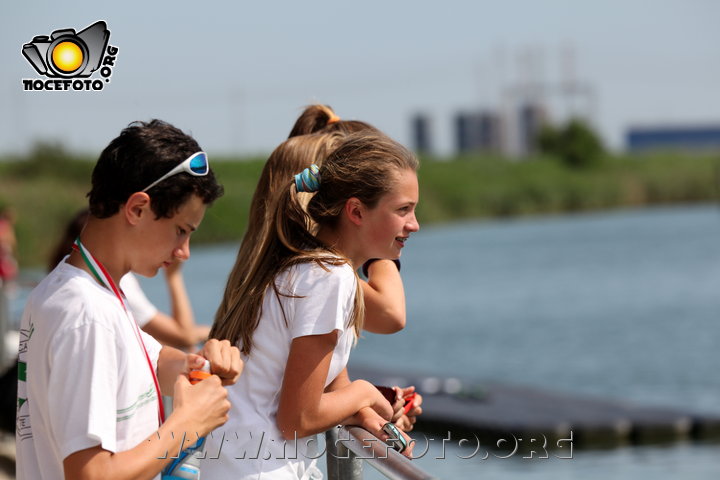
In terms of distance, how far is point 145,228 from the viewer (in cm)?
205

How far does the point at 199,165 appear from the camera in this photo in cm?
212

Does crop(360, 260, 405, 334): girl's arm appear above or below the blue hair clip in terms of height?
below

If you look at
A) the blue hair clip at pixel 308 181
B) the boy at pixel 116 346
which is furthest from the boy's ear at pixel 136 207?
the blue hair clip at pixel 308 181

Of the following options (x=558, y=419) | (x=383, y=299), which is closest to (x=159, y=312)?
(x=383, y=299)

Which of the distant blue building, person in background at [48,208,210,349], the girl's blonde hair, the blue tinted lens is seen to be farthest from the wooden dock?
the distant blue building

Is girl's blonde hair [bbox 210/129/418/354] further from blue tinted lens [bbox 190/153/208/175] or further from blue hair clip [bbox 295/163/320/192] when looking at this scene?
blue tinted lens [bbox 190/153/208/175]

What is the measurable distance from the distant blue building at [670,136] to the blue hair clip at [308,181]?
437 feet

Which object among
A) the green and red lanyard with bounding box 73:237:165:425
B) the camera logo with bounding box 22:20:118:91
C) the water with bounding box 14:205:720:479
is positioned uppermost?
the camera logo with bounding box 22:20:118:91

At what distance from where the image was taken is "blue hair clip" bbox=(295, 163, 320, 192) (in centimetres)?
259

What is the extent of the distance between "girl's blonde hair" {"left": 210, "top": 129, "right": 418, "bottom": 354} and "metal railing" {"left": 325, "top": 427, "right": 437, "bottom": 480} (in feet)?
0.79

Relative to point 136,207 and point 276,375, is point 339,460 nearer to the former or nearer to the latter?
point 276,375

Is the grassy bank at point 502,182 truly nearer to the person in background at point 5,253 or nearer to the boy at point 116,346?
the person in background at point 5,253

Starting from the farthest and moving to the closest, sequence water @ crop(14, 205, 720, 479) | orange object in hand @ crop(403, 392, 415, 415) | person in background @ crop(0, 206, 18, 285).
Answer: person in background @ crop(0, 206, 18, 285) < water @ crop(14, 205, 720, 479) < orange object in hand @ crop(403, 392, 415, 415)

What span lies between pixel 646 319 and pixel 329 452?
19.3 m
